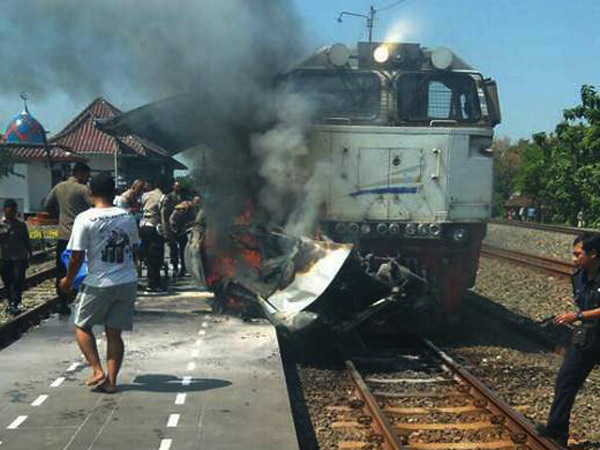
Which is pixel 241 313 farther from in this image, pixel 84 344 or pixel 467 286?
pixel 84 344

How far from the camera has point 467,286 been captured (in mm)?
9531

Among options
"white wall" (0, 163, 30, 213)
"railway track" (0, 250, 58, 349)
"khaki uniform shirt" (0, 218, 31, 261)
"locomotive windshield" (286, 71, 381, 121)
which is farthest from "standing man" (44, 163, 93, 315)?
"white wall" (0, 163, 30, 213)

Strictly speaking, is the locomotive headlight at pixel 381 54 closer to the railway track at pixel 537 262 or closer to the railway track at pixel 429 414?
the railway track at pixel 429 414

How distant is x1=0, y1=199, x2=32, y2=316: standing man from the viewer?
30.2 feet

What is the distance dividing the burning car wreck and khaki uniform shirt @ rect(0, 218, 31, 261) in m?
2.36

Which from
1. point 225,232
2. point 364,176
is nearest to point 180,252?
point 225,232

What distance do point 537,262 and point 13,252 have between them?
12.1 meters

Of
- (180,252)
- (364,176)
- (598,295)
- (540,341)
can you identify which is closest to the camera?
(598,295)

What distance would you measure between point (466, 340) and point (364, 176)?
2461 millimetres

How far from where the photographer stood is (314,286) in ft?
25.9

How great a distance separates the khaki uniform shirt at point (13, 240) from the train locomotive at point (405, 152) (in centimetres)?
357

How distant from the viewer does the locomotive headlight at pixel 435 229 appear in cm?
903

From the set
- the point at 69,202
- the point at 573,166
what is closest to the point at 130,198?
the point at 69,202

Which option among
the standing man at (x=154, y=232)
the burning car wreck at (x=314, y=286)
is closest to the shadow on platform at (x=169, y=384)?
the burning car wreck at (x=314, y=286)
